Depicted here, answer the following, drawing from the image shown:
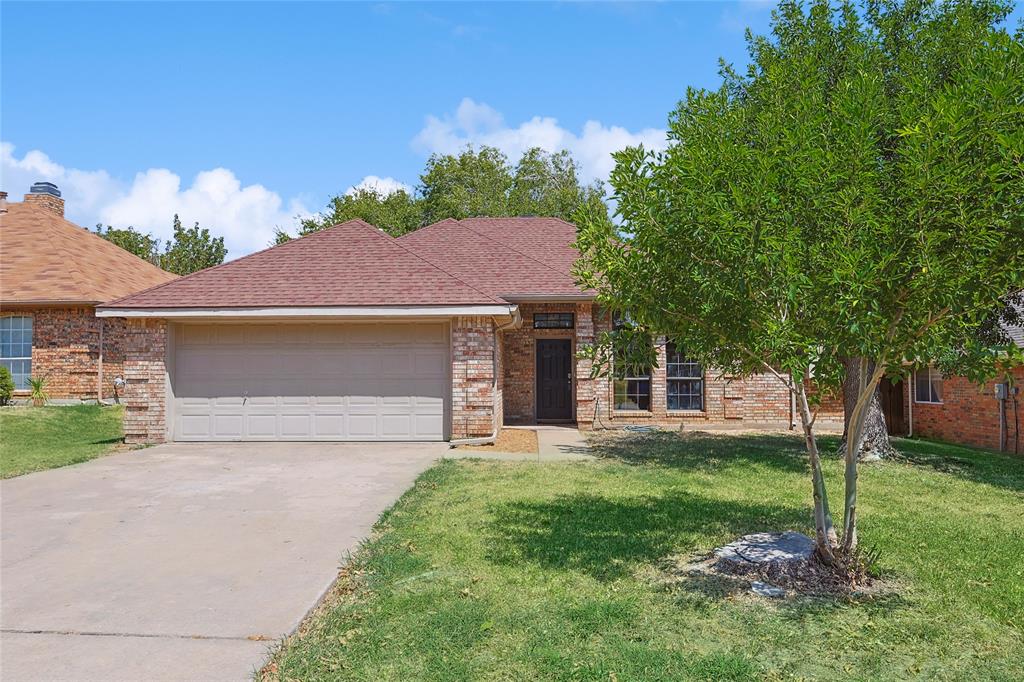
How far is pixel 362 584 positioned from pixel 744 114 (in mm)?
4776

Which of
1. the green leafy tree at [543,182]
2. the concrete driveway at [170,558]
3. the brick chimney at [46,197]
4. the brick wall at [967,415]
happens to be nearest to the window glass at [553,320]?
the concrete driveway at [170,558]

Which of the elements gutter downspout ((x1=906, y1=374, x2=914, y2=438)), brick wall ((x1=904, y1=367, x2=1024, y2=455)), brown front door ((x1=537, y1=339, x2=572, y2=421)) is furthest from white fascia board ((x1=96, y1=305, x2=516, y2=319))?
gutter downspout ((x1=906, y1=374, x2=914, y2=438))

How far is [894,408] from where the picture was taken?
55.6 ft

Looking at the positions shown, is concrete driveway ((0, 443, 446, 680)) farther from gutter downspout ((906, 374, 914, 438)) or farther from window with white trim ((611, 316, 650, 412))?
gutter downspout ((906, 374, 914, 438))

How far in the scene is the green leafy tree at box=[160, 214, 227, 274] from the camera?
A: 144 ft

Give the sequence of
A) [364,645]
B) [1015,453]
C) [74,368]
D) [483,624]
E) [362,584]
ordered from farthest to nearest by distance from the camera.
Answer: [74,368] < [1015,453] < [362,584] < [483,624] < [364,645]

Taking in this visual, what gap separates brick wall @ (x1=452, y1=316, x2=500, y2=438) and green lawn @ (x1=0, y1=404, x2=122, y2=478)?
6.59 m

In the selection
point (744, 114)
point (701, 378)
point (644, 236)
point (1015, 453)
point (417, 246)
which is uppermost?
point (417, 246)

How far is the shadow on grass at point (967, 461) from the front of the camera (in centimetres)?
1005

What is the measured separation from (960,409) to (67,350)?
23139mm

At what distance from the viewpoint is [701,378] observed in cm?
1658

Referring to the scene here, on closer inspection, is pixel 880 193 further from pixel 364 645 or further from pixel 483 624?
pixel 364 645

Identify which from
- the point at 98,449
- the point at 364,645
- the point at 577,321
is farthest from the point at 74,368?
the point at 364,645

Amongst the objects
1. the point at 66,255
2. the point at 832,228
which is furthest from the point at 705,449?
the point at 66,255
